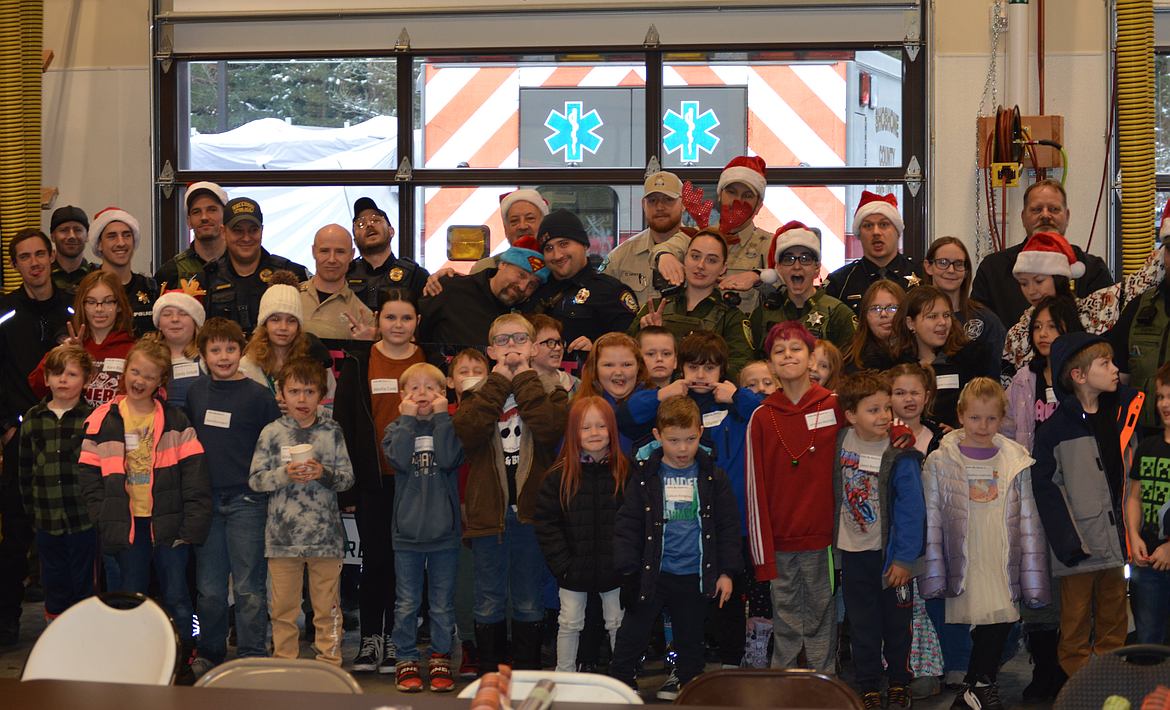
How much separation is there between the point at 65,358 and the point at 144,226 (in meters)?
3.00

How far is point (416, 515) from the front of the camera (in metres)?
4.61

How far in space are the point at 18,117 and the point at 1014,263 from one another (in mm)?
6591

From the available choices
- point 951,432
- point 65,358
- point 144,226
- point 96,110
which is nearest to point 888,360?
point 951,432

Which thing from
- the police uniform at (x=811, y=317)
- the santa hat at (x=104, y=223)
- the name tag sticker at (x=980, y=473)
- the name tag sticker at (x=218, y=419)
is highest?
the santa hat at (x=104, y=223)

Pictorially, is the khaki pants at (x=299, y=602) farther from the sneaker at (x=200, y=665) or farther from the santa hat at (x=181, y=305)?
the santa hat at (x=181, y=305)

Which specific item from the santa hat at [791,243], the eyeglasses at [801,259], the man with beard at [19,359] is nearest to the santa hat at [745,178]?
the santa hat at [791,243]

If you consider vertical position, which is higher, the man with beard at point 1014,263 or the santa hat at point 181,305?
the man with beard at point 1014,263

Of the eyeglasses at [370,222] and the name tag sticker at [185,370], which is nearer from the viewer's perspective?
the name tag sticker at [185,370]

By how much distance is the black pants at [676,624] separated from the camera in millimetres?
4250

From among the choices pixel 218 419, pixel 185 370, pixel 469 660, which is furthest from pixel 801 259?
pixel 185 370

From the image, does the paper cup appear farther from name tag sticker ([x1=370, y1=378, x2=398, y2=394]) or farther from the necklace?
the necklace

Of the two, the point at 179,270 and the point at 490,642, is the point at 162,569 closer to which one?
the point at 490,642

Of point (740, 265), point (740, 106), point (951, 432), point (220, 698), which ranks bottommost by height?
point (220, 698)

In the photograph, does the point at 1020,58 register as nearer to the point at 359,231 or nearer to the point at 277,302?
the point at 359,231
